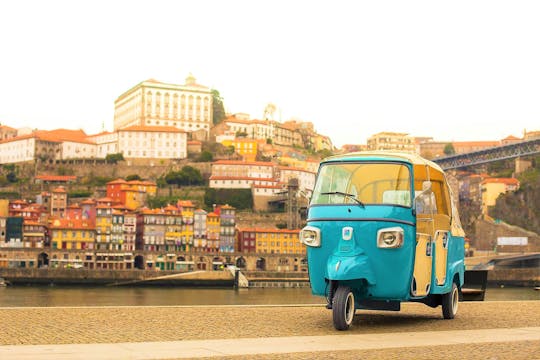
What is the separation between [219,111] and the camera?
162 metres

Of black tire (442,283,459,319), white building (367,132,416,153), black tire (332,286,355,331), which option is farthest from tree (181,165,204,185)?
black tire (332,286,355,331)

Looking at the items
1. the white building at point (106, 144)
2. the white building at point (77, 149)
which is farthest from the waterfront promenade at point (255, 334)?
the white building at point (77, 149)

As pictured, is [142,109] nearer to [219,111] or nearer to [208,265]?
[219,111]

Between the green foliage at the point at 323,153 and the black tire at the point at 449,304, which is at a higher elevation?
the green foliage at the point at 323,153

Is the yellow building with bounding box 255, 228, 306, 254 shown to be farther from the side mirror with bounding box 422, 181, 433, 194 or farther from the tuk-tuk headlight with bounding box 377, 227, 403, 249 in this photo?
the tuk-tuk headlight with bounding box 377, 227, 403, 249

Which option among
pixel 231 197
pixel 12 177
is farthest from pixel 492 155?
pixel 12 177

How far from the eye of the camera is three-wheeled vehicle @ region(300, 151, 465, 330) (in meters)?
10.5

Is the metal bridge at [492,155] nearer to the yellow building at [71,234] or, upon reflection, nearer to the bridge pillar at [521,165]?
the bridge pillar at [521,165]

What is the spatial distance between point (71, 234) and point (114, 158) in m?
35.1

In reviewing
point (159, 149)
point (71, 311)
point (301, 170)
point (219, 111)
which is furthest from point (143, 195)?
point (71, 311)

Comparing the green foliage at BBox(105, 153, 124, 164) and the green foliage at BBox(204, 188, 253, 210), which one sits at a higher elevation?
the green foliage at BBox(105, 153, 124, 164)

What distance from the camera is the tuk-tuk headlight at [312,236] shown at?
10781mm

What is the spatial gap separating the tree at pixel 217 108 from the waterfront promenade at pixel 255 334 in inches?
5773

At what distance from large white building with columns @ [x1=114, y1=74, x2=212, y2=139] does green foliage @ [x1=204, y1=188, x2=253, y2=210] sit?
2910 cm
